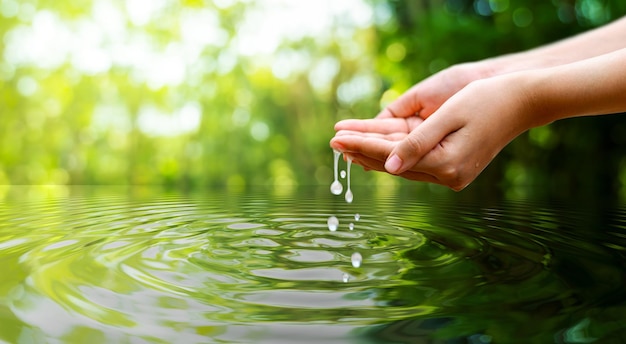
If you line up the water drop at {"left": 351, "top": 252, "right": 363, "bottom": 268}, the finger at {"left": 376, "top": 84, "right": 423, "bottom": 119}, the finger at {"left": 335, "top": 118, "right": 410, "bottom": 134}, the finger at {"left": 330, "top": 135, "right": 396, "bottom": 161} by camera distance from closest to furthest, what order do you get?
the water drop at {"left": 351, "top": 252, "right": 363, "bottom": 268} → the finger at {"left": 330, "top": 135, "right": 396, "bottom": 161} → the finger at {"left": 335, "top": 118, "right": 410, "bottom": 134} → the finger at {"left": 376, "top": 84, "right": 423, "bottom": 119}

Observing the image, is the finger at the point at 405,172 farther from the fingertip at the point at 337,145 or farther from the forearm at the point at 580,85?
the forearm at the point at 580,85

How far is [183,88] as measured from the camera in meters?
14.5

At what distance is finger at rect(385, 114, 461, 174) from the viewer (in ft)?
5.84

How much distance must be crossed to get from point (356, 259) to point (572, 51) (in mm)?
1494

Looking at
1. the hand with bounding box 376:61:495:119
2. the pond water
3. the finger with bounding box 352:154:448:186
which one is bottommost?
the pond water

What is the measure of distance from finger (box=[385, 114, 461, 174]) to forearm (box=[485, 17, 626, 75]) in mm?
975

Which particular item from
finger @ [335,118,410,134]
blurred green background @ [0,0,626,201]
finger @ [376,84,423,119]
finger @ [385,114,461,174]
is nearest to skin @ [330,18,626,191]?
finger @ [385,114,461,174]

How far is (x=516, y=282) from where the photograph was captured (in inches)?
58.2

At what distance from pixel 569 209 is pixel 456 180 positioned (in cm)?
189

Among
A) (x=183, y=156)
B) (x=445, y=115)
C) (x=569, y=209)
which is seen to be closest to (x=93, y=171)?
(x=183, y=156)

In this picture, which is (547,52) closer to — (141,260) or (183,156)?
(141,260)

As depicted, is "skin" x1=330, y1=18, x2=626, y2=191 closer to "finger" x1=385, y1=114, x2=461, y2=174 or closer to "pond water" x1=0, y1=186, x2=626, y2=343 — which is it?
"finger" x1=385, y1=114, x2=461, y2=174

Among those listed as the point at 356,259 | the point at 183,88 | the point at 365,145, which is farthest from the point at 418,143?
the point at 183,88

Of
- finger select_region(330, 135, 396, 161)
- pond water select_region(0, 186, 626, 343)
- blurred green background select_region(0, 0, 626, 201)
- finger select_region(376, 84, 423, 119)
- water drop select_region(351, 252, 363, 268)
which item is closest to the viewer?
pond water select_region(0, 186, 626, 343)
